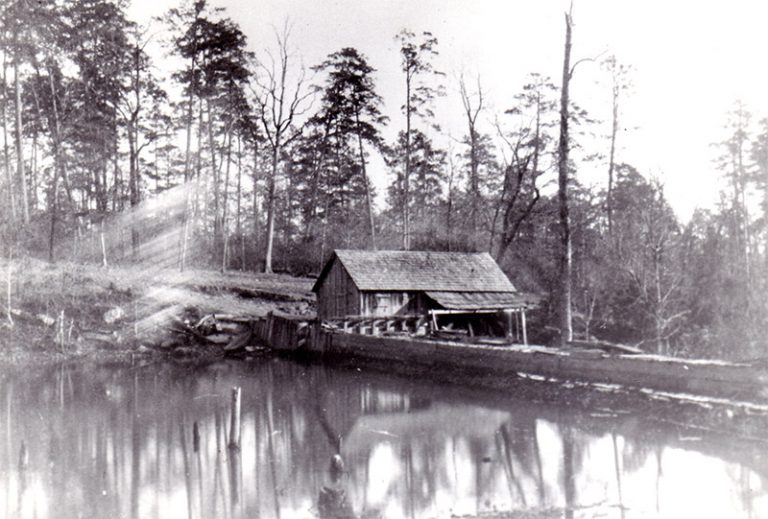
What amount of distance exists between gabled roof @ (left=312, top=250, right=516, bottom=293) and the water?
1029cm

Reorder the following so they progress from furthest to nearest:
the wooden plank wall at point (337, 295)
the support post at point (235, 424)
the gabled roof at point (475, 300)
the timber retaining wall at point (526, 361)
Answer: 1. the wooden plank wall at point (337, 295)
2. the gabled roof at point (475, 300)
3. the timber retaining wall at point (526, 361)
4. the support post at point (235, 424)

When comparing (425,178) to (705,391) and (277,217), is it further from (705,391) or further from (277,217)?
(705,391)

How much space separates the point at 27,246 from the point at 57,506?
2699 cm

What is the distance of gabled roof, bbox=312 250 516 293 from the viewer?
29.9 m

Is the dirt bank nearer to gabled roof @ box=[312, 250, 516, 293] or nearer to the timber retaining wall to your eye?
the timber retaining wall

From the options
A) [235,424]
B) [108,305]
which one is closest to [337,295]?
[108,305]

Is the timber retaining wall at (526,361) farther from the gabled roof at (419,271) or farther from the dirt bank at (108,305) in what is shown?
the dirt bank at (108,305)

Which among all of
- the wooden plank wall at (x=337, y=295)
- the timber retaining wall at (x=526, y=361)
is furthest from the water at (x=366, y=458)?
the wooden plank wall at (x=337, y=295)

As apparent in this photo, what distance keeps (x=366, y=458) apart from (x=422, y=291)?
1749cm

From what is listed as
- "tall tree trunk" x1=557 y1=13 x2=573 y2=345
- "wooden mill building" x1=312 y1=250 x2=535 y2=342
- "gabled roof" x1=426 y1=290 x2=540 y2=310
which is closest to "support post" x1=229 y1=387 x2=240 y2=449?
"tall tree trunk" x1=557 y1=13 x2=573 y2=345

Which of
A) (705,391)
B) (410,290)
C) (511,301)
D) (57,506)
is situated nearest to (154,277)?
(410,290)

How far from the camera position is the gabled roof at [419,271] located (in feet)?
98.0

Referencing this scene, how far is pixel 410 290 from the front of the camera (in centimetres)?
2997

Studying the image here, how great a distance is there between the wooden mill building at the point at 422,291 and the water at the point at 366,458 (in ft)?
31.7
